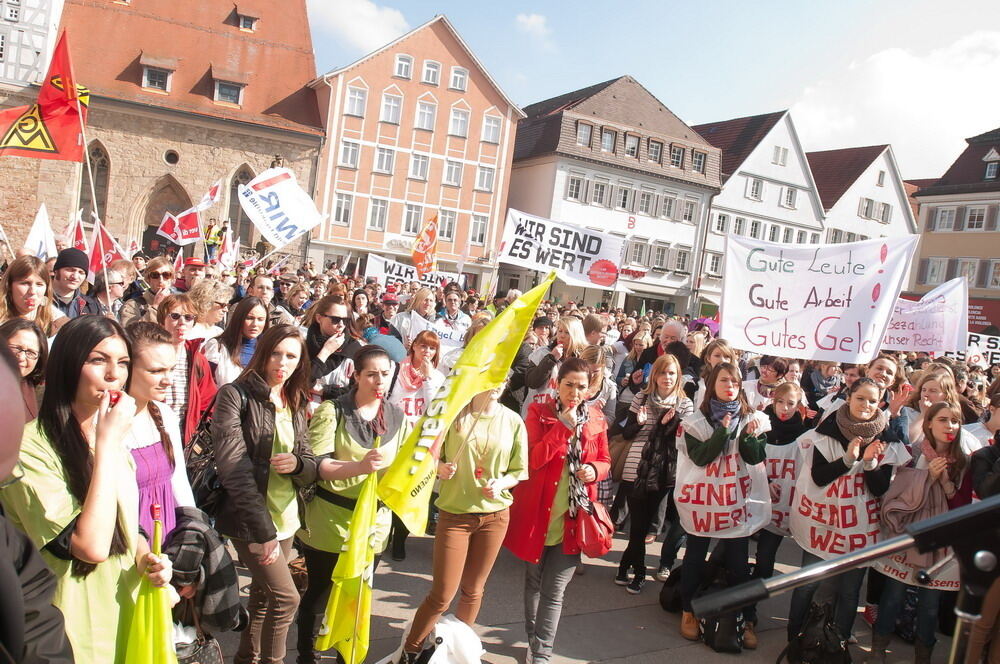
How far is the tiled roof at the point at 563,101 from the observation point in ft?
130

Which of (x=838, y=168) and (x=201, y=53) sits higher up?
(x=838, y=168)

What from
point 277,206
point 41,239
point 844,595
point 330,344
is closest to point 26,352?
point 330,344

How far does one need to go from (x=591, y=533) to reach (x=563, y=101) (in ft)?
136

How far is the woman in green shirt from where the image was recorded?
148 inches

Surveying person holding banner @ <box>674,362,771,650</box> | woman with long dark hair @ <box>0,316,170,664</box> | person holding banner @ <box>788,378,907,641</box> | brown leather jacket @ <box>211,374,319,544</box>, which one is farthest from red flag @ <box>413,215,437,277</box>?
woman with long dark hair @ <box>0,316,170,664</box>

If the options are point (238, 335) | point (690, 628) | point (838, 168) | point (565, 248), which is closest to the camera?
point (690, 628)

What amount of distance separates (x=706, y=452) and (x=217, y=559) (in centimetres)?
308

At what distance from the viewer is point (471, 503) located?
3842 millimetres

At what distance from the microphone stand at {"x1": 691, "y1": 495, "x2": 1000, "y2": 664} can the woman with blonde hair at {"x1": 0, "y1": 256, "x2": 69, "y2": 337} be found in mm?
4561

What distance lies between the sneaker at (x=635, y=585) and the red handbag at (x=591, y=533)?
1.45 meters

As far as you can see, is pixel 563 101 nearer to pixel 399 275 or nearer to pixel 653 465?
pixel 399 275

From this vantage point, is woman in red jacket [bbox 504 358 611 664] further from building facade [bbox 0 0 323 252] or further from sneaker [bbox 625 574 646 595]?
building facade [bbox 0 0 323 252]

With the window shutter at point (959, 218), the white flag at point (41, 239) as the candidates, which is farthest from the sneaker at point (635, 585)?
the window shutter at point (959, 218)

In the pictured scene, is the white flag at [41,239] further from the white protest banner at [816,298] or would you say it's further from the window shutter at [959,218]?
the window shutter at [959,218]
